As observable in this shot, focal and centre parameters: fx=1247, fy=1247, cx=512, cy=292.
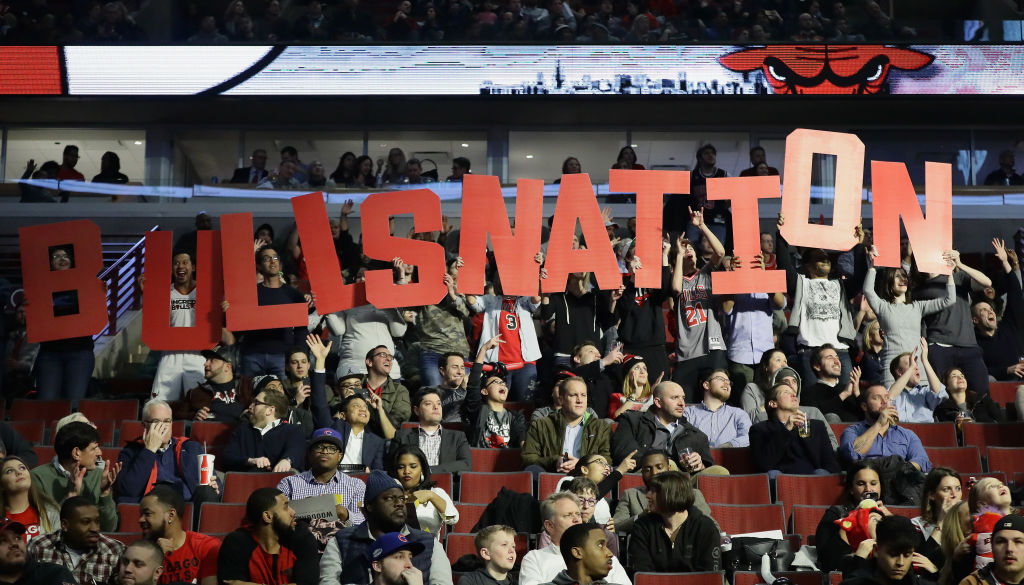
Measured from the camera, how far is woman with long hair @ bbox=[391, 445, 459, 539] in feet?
23.1

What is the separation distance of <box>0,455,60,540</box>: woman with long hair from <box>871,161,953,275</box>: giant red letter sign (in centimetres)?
668

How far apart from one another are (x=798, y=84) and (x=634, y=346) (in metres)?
7.09

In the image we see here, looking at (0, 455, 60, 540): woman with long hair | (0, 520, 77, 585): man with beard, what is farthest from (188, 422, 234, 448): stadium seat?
(0, 520, 77, 585): man with beard

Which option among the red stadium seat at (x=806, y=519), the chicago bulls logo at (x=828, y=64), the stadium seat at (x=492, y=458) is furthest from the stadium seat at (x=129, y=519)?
the chicago bulls logo at (x=828, y=64)

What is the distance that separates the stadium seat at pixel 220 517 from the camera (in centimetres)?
732

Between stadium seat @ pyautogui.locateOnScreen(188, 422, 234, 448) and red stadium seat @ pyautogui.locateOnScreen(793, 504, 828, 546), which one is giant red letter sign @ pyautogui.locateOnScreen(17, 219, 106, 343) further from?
red stadium seat @ pyautogui.locateOnScreen(793, 504, 828, 546)

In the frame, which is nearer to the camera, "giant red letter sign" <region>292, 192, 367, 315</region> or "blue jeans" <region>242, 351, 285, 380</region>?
"blue jeans" <region>242, 351, 285, 380</region>

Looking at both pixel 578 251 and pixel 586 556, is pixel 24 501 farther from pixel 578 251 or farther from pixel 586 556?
pixel 578 251

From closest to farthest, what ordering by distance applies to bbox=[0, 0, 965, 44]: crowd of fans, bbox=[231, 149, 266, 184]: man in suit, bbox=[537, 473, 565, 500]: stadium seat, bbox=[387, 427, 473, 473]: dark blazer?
bbox=[537, 473, 565, 500]: stadium seat → bbox=[387, 427, 473, 473]: dark blazer → bbox=[231, 149, 266, 184]: man in suit → bbox=[0, 0, 965, 44]: crowd of fans

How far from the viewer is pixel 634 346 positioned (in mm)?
9688

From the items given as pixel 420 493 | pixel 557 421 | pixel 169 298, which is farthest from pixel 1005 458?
pixel 169 298

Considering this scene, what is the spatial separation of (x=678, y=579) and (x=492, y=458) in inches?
97.6

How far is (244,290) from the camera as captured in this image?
33.7ft

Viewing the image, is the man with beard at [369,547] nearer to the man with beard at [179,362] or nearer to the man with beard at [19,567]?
the man with beard at [19,567]
